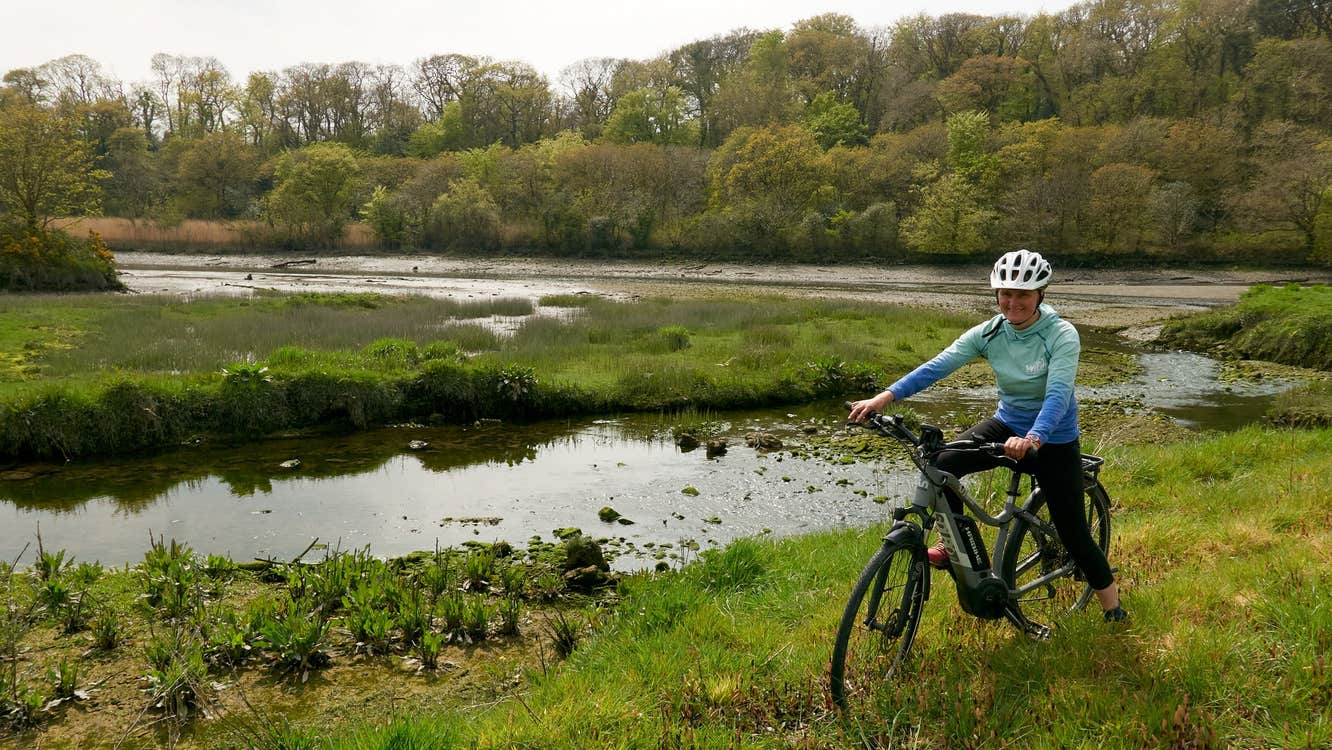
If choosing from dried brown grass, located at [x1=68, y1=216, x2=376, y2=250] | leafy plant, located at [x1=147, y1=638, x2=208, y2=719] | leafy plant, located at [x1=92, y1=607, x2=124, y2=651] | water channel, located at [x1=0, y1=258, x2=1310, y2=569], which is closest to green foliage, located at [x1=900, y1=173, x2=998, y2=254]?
water channel, located at [x1=0, y1=258, x2=1310, y2=569]

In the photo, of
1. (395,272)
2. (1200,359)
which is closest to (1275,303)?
(1200,359)

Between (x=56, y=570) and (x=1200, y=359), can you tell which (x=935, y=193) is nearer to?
(x=1200, y=359)

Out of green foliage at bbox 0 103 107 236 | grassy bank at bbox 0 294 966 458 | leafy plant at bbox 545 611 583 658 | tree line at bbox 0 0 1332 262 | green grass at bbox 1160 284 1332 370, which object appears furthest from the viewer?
tree line at bbox 0 0 1332 262

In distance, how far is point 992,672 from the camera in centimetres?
417

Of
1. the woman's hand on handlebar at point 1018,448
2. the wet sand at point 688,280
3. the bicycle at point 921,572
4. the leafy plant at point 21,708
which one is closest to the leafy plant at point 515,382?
the leafy plant at point 21,708

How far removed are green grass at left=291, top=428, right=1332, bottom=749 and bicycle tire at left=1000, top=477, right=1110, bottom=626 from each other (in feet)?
0.89

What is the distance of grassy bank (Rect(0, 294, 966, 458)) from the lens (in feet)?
41.2

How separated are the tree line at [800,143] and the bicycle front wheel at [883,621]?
43.2m

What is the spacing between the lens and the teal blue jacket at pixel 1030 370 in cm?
416

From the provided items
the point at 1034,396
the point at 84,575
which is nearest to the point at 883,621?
the point at 1034,396

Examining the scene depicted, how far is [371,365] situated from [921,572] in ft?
44.8

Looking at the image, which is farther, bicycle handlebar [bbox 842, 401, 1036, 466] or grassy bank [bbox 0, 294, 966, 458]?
grassy bank [bbox 0, 294, 966, 458]

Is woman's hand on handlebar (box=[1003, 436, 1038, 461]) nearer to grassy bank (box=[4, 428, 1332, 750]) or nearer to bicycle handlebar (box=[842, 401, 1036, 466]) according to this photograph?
bicycle handlebar (box=[842, 401, 1036, 466])

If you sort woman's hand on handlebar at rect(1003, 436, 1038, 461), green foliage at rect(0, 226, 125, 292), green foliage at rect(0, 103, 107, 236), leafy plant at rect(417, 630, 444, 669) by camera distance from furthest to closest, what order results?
green foliage at rect(0, 103, 107, 236)
green foliage at rect(0, 226, 125, 292)
leafy plant at rect(417, 630, 444, 669)
woman's hand on handlebar at rect(1003, 436, 1038, 461)
